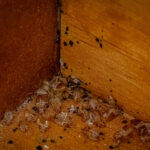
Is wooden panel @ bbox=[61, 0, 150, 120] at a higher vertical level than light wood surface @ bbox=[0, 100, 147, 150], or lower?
higher

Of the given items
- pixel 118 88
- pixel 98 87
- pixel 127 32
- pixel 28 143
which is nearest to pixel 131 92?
pixel 118 88

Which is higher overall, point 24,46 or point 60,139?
point 24,46

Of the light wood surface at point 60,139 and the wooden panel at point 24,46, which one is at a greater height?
the wooden panel at point 24,46

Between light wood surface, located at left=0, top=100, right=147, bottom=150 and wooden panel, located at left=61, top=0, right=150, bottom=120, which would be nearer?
wooden panel, located at left=61, top=0, right=150, bottom=120

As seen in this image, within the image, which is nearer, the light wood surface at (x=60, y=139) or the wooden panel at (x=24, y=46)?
the wooden panel at (x=24, y=46)
